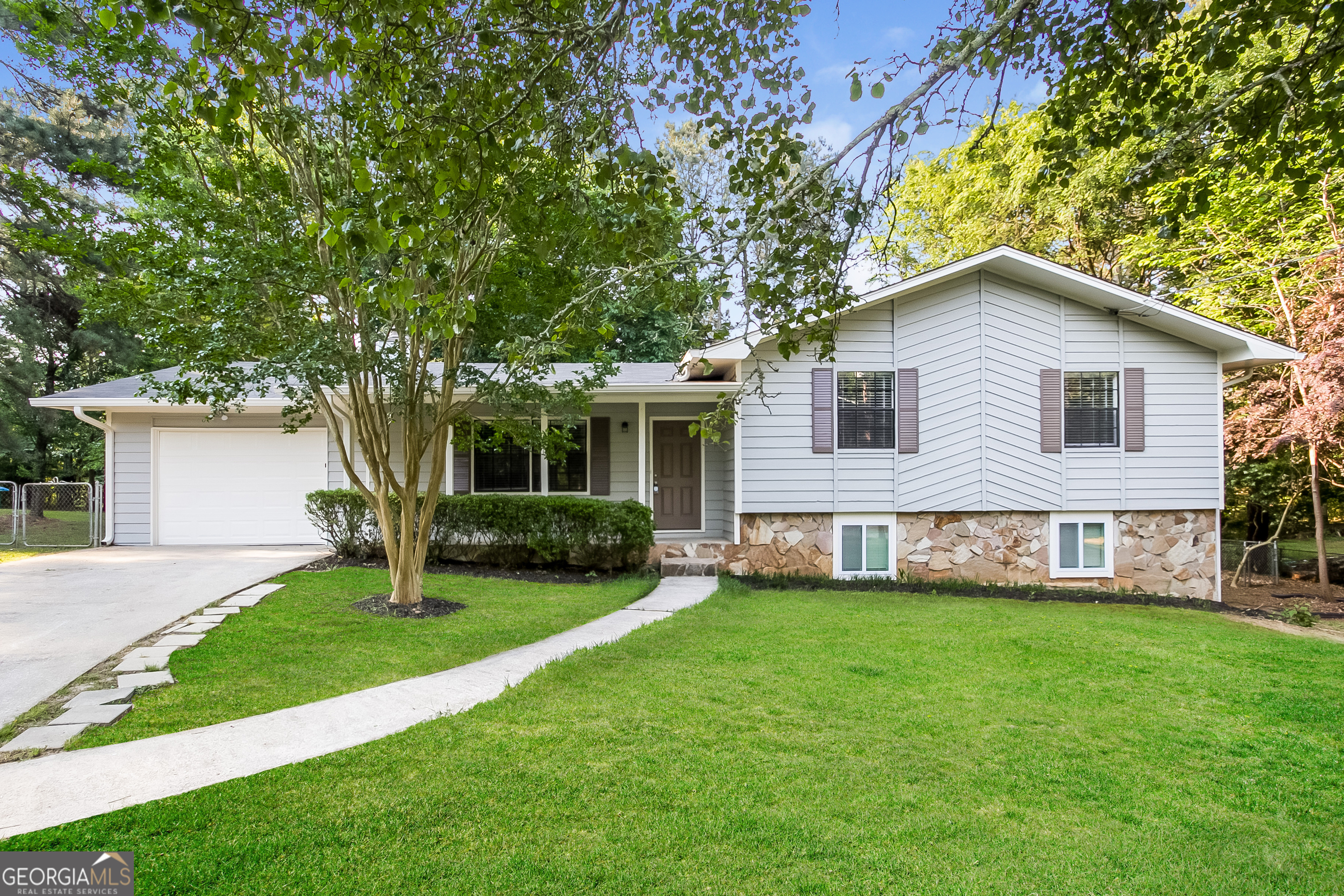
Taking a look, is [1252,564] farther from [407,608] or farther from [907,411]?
[407,608]

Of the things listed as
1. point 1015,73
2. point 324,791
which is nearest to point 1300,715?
point 1015,73

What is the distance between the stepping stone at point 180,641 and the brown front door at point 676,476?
22.8 ft

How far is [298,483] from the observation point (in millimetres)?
11414

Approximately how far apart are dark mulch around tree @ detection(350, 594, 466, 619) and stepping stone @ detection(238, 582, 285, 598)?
1.04 m

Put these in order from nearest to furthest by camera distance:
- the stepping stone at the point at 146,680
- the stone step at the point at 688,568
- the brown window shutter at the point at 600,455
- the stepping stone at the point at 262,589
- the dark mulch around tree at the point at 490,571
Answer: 1. the stepping stone at the point at 146,680
2. the stepping stone at the point at 262,589
3. the dark mulch around tree at the point at 490,571
4. the stone step at the point at 688,568
5. the brown window shutter at the point at 600,455

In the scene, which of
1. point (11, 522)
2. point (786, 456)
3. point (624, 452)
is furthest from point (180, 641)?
point (11, 522)

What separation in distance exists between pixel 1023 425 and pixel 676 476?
523 centimetres

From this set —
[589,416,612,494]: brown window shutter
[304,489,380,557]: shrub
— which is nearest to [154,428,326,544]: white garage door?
[304,489,380,557]: shrub

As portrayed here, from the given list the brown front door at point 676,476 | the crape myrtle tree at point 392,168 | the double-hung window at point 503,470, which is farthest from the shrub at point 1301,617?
the double-hung window at point 503,470

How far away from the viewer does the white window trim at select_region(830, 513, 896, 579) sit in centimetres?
1008

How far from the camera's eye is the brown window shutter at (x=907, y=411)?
999 cm

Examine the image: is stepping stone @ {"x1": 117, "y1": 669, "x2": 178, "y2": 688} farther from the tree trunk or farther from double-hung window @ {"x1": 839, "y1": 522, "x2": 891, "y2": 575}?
the tree trunk

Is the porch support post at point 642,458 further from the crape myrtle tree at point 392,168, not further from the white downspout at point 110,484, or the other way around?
the white downspout at point 110,484

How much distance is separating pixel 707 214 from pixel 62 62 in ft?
19.3
